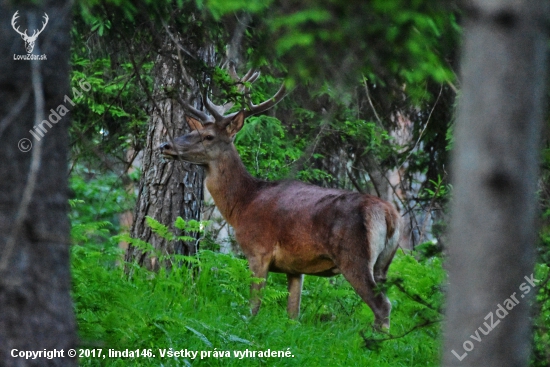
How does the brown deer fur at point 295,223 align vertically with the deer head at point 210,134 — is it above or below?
below

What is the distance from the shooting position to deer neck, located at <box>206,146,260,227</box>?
9.80m

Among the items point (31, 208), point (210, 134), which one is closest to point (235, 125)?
point (210, 134)

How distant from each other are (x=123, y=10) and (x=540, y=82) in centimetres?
372

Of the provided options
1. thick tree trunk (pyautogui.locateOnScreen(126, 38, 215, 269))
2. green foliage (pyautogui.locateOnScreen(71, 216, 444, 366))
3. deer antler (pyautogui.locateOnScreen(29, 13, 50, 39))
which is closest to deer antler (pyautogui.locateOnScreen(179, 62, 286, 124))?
thick tree trunk (pyautogui.locateOnScreen(126, 38, 215, 269))

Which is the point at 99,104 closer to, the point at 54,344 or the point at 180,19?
the point at 180,19

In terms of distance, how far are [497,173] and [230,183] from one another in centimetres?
769

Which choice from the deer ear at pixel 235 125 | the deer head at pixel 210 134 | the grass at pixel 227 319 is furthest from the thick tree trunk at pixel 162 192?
the grass at pixel 227 319

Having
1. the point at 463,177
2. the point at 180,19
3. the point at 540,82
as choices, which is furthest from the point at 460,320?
the point at 180,19

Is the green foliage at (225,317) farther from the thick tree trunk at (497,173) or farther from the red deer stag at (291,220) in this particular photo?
the thick tree trunk at (497,173)

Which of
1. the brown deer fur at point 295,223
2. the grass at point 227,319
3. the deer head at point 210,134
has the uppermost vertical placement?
the deer head at point 210,134

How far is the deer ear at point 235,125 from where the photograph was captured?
31.6 feet

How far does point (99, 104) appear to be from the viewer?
32.4ft

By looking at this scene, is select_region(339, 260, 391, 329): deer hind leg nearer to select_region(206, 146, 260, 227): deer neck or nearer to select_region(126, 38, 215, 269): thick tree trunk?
select_region(206, 146, 260, 227): deer neck

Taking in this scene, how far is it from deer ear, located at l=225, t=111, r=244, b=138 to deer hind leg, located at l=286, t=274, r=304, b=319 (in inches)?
80.4
